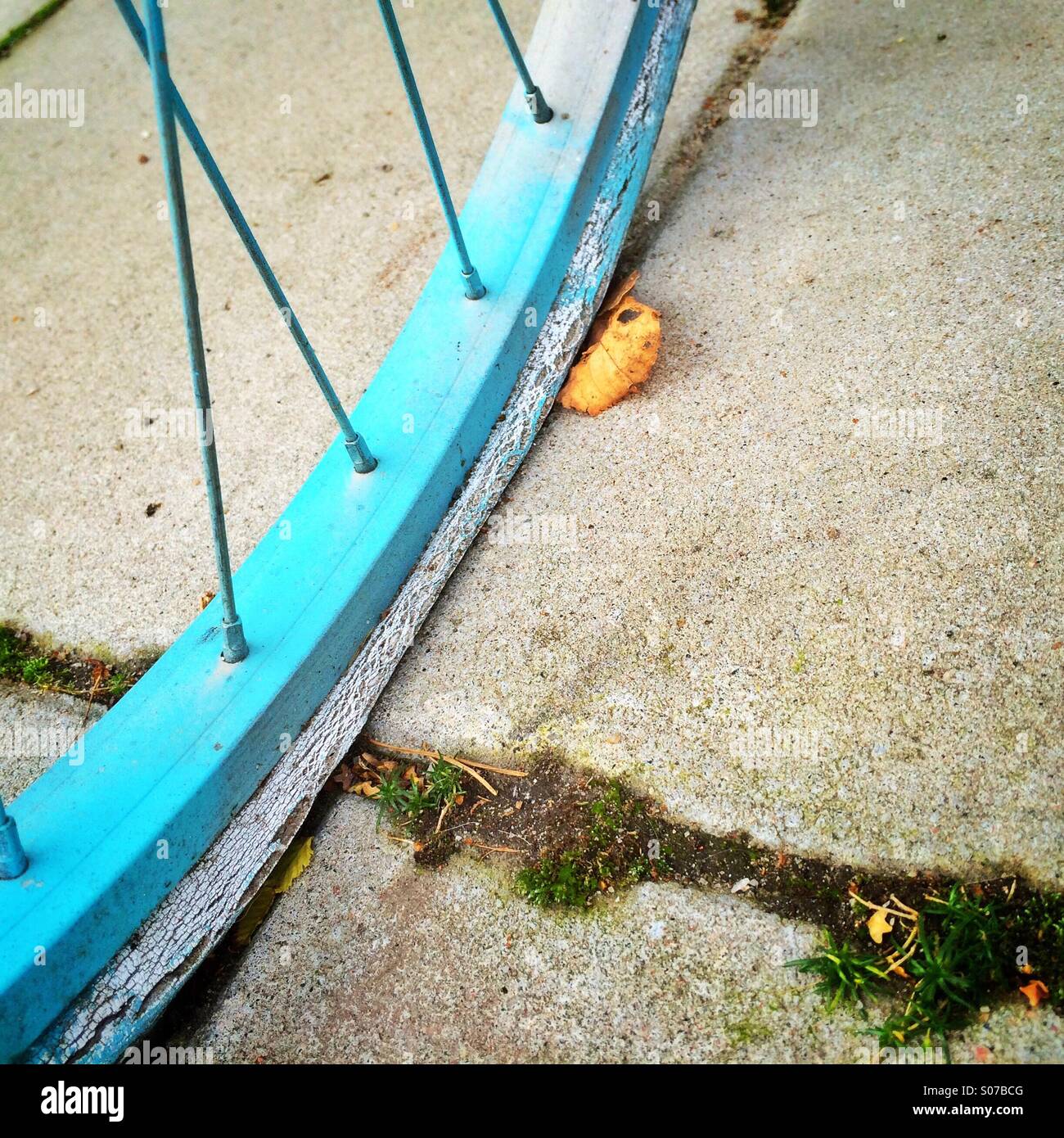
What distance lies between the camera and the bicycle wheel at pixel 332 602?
65.8 inches

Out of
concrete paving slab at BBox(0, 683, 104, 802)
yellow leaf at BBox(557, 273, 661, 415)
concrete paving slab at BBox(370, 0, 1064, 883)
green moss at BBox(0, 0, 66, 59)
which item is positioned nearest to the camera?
concrete paving slab at BBox(370, 0, 1064, 883)

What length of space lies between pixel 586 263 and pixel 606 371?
303 millimetres

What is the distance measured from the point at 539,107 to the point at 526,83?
68 millimetres

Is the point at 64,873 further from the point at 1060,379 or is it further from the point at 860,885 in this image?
the point at 1060,379

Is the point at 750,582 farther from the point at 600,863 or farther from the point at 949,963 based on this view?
the point at 949,963

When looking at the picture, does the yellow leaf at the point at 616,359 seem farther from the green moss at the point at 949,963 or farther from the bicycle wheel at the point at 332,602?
the green moss at the point at 949,963

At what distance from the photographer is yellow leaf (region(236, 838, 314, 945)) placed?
193 centimetres

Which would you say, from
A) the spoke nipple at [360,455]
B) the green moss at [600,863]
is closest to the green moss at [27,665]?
the spoke nipple at [360,455]

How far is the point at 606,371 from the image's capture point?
8.05ft

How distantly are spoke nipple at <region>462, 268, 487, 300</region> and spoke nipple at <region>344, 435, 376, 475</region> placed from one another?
46 cm

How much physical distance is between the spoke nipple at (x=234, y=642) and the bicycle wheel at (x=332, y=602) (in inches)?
0.7

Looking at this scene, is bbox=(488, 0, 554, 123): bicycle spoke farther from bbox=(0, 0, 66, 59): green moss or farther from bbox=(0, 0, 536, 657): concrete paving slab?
bbox=(0, 0, 66, 59): green moss

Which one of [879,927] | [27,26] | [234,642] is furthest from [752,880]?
[27,26]

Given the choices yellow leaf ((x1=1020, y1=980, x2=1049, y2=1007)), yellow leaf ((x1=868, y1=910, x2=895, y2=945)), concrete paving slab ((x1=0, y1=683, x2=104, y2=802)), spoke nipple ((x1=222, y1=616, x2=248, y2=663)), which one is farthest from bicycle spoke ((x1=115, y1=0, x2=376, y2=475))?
yellow leaf ((x1=1020, y1=980, x2=1049, y2=1007))
